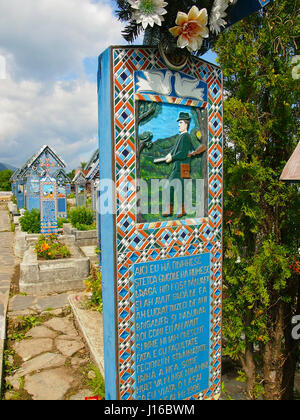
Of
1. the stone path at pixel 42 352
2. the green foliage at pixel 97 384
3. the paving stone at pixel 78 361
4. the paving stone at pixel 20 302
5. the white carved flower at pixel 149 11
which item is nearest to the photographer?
the white carved flower at pixel 149 11

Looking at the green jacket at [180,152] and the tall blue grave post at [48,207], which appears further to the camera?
the tall blue grave post at [48,207]

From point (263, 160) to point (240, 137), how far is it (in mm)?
309

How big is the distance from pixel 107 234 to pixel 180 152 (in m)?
0.88

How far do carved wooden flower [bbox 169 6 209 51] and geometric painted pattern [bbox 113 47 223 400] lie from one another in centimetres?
25

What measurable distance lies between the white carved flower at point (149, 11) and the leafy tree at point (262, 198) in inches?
37.9

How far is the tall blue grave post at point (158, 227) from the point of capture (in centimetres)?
241

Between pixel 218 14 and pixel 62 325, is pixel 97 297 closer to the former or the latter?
pixel 62 325

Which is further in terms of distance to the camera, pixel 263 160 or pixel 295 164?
pixel 263 160

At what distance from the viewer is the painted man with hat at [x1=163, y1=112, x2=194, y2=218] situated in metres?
2.66

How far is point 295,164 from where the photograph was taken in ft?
5.57

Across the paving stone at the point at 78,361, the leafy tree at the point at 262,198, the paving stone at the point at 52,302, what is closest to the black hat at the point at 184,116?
the leafy tree at the point at 262,198

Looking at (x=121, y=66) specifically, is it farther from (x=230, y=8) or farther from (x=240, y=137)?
(x=240, y=137)

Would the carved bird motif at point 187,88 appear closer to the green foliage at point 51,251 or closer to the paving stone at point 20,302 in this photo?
the paving stone at point 20,302
